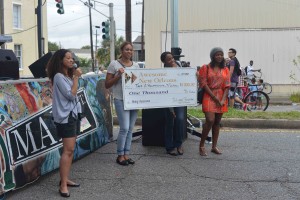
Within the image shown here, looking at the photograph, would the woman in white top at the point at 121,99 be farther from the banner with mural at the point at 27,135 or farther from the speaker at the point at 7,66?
the speaker at the point at 7,66

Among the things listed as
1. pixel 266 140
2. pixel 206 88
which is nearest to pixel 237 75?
pixel 266 140

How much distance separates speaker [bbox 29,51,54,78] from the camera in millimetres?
6340

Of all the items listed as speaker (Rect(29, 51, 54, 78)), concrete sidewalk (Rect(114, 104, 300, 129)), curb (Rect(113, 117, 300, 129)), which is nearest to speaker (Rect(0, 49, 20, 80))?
speaker (Rect(29, 51, 54, 78))

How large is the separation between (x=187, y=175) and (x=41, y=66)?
2.76 m

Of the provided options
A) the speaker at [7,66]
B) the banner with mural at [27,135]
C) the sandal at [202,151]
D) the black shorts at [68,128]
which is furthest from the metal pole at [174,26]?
the black shorts at [68,128]

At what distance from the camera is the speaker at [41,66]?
634 centimetres

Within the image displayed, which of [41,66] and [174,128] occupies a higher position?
[41,66]

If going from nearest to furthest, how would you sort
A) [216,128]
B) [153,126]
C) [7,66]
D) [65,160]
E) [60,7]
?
[65,160] < [7,66] < [216,128] < [153,126] < [60,7]

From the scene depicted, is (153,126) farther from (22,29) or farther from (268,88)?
(22,29)

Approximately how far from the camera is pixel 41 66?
6379mm

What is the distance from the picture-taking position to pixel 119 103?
5965 millimetres

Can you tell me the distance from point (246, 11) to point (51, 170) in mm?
18155

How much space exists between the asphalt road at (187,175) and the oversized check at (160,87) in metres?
0.87

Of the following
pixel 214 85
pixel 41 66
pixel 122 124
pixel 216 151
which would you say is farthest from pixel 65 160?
pixel 216 151
